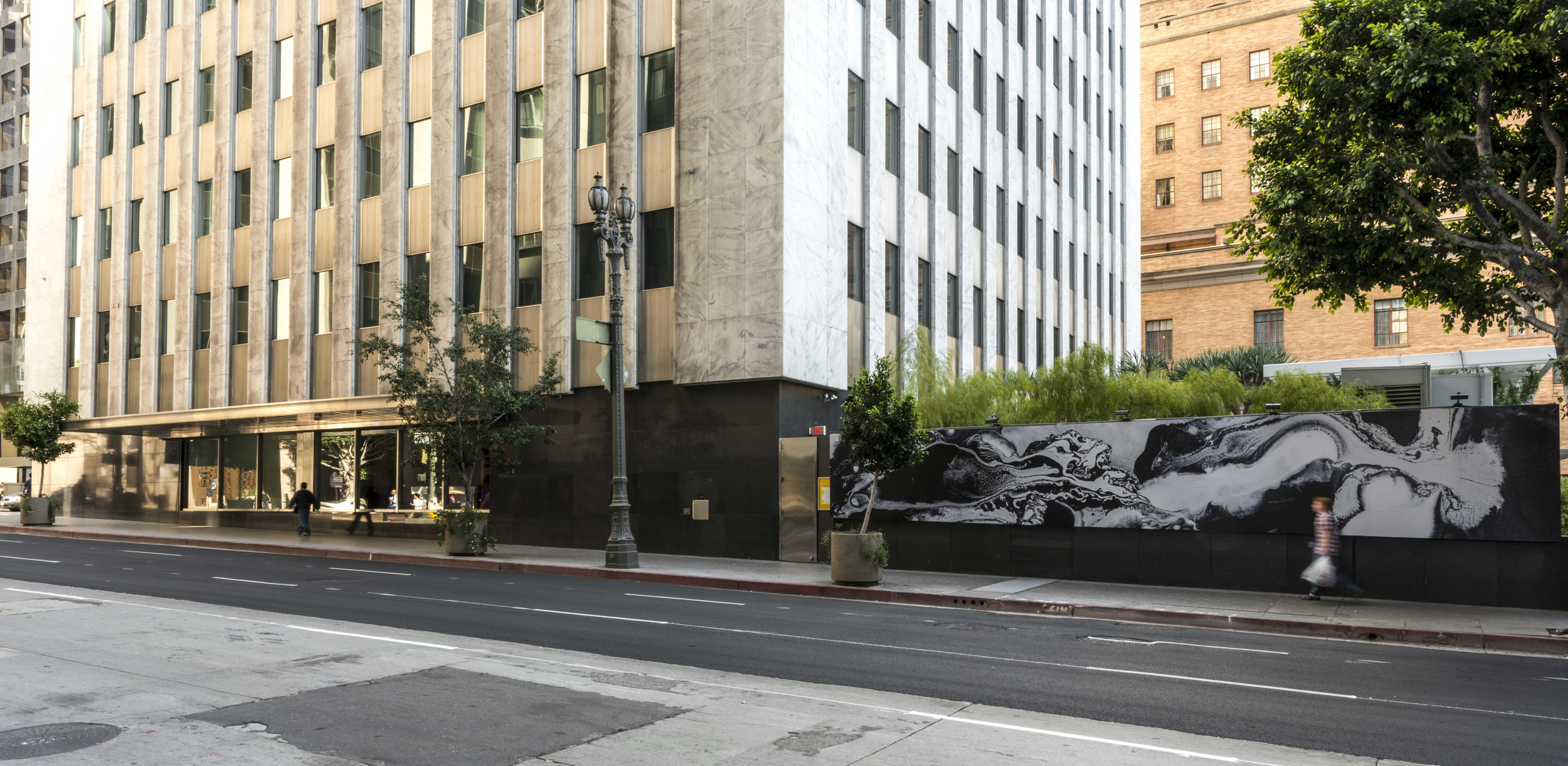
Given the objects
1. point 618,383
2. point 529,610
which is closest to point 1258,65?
point 618,383

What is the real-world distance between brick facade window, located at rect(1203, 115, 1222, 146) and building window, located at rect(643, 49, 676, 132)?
47.9 meters

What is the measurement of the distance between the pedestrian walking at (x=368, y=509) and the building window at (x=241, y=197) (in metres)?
10.1

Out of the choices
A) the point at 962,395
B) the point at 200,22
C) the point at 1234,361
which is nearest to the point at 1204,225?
the point at 1234,361

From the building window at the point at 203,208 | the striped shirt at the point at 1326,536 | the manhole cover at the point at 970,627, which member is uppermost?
the building window at the point at 203,208

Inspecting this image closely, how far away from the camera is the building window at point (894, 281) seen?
91.4ft

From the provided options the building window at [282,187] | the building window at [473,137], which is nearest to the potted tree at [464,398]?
the building window at [473,137]

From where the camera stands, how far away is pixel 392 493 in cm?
3030

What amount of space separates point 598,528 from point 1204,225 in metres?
48.8

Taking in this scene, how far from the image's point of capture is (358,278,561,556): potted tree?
23203 millimetres

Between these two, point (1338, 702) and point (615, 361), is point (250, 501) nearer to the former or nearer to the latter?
point (615, 361)

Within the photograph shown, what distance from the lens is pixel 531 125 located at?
27.0 m

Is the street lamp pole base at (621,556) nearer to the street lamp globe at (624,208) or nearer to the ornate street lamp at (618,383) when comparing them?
the ornate street lamp at (618,383)

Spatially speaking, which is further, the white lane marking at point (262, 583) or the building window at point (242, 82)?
the building window at point (242, 82)

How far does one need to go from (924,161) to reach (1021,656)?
21345 mm
